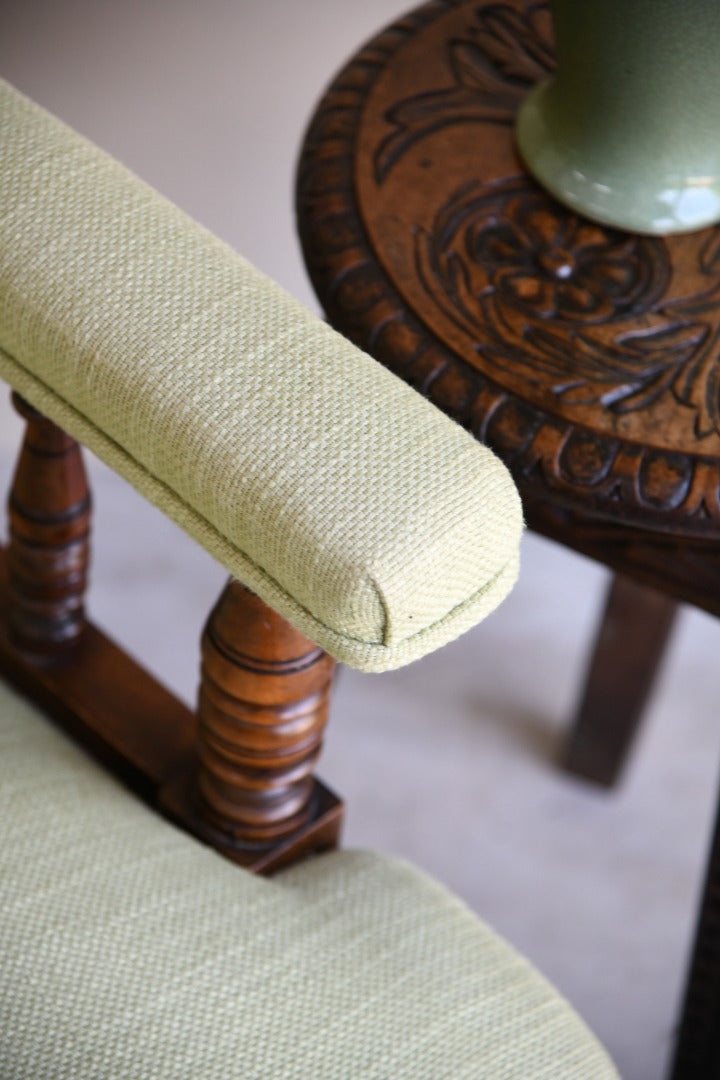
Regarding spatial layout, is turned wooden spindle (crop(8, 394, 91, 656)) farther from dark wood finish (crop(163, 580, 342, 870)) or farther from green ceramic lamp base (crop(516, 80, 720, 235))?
green ceramic lamp base (crop(516, 80, 720, 235))

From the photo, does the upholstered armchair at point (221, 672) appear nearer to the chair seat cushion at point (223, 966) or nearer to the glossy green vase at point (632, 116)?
the chair seat cushion at point (223, 966)

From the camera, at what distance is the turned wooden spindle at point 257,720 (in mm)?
472

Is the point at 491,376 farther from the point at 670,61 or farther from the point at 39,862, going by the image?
the point at 39,862

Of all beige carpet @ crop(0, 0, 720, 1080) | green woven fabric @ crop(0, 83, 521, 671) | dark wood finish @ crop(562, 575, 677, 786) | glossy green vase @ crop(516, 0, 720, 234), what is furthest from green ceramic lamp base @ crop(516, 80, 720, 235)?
beige carpet @ crop(0, 0, 720, 1080)

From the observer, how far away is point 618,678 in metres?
1.00

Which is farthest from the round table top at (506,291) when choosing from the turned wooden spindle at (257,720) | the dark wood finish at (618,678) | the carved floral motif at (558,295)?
the dark wood finish at (618,678)

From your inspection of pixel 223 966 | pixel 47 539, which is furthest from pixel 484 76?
pixel 223 966

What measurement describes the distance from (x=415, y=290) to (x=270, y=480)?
204 millimetres

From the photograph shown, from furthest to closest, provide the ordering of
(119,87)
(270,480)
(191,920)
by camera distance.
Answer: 1. (119,87)
2. (191,920)
3. (270,480)

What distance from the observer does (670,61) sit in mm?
523

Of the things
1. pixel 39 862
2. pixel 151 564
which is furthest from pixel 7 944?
pixel 151 564

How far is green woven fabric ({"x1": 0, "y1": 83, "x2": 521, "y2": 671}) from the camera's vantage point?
38 cm

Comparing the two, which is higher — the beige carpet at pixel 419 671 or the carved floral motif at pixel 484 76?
the carved floral motif at pixel 484 76

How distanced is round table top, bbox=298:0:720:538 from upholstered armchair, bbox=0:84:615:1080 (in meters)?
0.12
